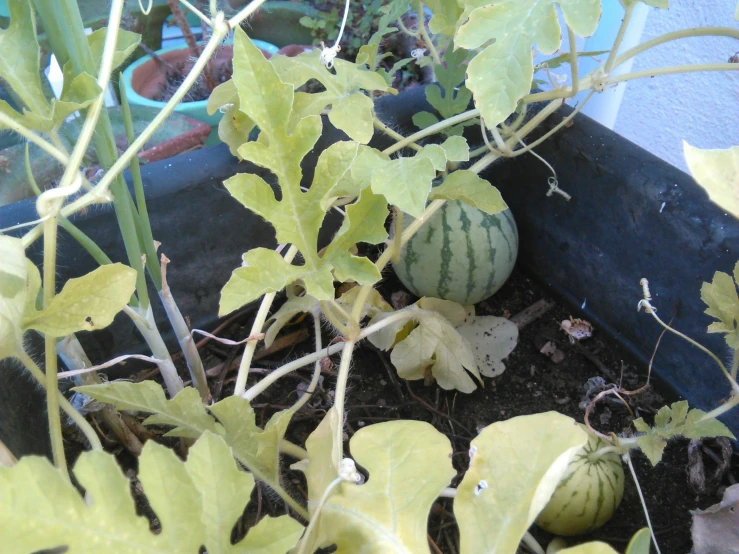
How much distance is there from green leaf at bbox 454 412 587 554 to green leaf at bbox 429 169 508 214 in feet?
1.10

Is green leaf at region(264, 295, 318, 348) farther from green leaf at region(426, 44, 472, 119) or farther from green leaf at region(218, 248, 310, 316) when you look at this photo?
green leaf at region(426, 44, 472, 119)

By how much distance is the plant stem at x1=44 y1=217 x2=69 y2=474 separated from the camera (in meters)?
0.61

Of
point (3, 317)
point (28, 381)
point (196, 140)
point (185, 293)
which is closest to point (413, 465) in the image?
point (3, 317)

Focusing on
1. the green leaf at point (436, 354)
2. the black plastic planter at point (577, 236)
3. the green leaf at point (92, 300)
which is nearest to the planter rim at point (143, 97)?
the black plastic planter at point (577, 236)

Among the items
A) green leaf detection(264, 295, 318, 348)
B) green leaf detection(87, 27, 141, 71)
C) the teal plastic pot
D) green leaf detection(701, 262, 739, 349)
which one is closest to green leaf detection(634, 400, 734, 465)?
green leaf detection(701, 262, 739, 349)

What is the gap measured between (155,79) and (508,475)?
1902 mm

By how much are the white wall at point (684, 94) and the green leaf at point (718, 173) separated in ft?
3.15

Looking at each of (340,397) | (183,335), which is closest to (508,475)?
(340,397)

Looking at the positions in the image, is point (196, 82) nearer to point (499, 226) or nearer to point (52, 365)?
point (499, 226)

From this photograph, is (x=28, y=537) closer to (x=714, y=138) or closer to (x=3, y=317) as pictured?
(x=3, y=317)

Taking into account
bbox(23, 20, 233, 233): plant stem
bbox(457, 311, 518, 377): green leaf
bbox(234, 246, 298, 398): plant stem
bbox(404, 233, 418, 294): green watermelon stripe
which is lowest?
bbox(457, 311, 518, 377): green leaf

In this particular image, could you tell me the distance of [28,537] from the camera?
1.47 feet

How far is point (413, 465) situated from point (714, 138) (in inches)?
46.3

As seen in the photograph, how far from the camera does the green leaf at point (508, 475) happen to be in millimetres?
537
